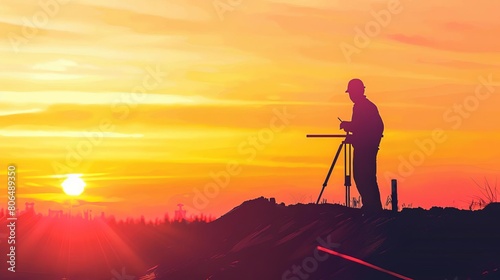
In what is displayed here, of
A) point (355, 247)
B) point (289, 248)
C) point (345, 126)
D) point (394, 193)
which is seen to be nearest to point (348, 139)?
point (345, 126)

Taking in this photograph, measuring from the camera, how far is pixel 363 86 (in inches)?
892

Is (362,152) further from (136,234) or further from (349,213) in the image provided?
(136,234)

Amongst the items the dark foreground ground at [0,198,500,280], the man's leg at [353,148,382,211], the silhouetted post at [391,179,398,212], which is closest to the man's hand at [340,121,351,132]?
the man's leg at [353,148,382,211]

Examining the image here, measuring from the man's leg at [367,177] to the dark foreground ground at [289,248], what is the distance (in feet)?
1.30

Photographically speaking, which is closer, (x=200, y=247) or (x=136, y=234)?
(x=200, y=247)

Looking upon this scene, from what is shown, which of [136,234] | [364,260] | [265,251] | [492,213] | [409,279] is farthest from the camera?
[136,234]

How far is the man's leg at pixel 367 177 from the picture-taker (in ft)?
73.7

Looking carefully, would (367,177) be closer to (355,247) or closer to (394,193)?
(394,193)

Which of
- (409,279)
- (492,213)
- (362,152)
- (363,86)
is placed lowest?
(409,279)

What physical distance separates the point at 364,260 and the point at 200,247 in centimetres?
1000

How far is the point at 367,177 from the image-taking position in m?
22.4

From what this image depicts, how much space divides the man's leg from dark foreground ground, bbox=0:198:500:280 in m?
0.40

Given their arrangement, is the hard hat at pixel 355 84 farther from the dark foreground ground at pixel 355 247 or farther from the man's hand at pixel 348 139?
the dark foreground ground at pixel 355 247

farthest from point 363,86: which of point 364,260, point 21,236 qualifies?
point 21,236
